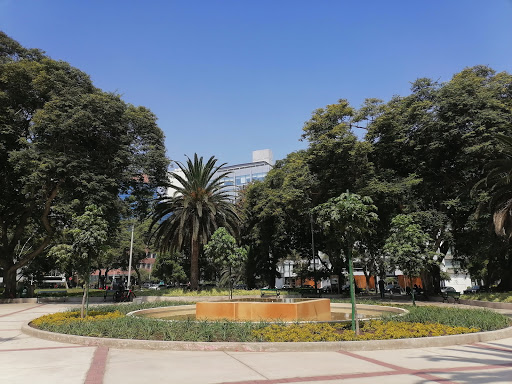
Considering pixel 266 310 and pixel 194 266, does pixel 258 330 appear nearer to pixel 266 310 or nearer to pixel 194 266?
pixel 266 310

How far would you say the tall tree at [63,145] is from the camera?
24.7 metres

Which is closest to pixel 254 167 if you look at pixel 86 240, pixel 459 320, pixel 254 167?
pixel 254 167

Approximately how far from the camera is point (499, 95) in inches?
1064

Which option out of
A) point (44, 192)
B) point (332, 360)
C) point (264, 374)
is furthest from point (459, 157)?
point (44, 192)

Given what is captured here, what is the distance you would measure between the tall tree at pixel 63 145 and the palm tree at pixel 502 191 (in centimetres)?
2273

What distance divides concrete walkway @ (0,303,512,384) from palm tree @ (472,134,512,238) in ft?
42.4

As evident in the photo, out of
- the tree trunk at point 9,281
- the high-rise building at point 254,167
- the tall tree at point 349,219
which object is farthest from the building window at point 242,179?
the tall tree at point 349,219

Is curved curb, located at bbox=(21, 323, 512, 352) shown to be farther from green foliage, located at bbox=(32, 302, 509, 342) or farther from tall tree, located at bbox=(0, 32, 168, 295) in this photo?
tall tree, located at bbox=(0, 32, 168, 295)

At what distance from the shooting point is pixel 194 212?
30.3 metres

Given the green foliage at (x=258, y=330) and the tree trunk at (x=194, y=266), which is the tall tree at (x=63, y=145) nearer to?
the tree trunk at (x=194, y=266)

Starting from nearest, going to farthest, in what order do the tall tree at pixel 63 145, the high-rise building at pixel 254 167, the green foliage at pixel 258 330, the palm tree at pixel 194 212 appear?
the green foliage at pixel 258 330 < the tall tree at pixel 63 145 < the palm tree at pixel 194 212 < the high-rise building at pixel 254 167

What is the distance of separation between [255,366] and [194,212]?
77.8 feet

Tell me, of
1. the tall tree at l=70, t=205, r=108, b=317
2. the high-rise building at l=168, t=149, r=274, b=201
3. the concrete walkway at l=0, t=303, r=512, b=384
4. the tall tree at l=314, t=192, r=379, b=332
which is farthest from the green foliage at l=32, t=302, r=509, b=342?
the high-rise building at l=168, t=149, r=274, b=201

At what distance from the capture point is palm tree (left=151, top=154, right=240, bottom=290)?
30109 mm
